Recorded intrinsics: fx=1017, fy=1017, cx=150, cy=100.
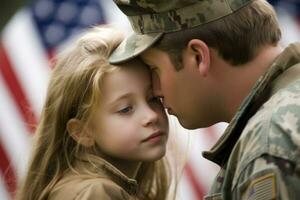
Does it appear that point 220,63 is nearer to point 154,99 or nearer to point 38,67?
point 154,99

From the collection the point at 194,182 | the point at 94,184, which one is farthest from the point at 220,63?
the point at 194,182

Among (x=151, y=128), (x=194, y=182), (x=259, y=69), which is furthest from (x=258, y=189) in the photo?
(x=194, y=182)

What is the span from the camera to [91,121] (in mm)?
3373

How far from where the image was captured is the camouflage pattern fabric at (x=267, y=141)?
249 centimetres

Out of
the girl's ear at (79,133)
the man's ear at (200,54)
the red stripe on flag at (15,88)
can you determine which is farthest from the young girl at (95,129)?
the red stripe on flag at (15,88)

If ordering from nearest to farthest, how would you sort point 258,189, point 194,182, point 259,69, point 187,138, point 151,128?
point 258,189 → point 259,69 → point 151,128 → point 187,138 → point 194,182

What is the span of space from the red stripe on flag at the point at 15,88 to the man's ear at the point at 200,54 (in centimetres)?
182

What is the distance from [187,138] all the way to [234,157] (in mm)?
1441

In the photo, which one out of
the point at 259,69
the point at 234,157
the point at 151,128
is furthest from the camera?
the point at 151,128

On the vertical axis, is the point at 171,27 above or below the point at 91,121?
above

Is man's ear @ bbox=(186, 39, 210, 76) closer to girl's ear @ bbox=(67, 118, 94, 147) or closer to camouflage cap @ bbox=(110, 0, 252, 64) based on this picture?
camouflage cap @ bbox=(110, 0, 252, 64)

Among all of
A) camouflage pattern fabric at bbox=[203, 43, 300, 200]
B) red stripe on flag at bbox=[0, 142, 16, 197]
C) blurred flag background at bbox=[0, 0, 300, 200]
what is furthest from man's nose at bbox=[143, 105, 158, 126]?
red stripe on flag at bbox=[0, 142, 16, 197]

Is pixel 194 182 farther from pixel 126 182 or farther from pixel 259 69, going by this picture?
pixel 259 69

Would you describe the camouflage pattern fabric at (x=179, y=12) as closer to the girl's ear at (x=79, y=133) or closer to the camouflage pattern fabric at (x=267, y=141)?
the camouflage pattern fabric at (x=267, y=141)
